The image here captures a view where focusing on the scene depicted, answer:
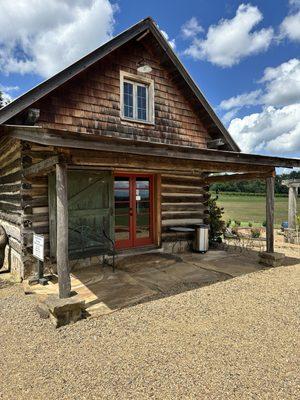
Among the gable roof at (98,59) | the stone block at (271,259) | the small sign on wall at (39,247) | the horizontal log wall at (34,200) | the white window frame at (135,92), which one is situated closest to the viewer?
the small sign on wall at (39,247)

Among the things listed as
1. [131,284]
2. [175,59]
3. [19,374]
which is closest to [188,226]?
[131,284]

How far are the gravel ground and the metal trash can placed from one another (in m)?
3.94

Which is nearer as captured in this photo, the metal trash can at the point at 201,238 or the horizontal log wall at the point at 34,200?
the horizontal log wall at the point at 34,200

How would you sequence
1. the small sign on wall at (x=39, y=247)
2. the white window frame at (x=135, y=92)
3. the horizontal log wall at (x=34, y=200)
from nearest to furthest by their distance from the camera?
the small sign on wall at (x=39, y=247)
the horizontal log wall at (x=34, y=200)
the white window frame at (x=135, y=92)

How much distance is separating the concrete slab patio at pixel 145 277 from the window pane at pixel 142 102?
4.26 metres

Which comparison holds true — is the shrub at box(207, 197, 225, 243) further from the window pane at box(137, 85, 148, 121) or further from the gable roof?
the window pane at box(137, 85, 148, 121)

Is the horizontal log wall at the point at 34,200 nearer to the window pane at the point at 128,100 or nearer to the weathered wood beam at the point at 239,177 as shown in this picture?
the window pane at the point at 128,100

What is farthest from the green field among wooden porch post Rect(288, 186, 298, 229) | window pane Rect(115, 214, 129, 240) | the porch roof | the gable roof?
window pane Rect(115, 214, 129, 240)

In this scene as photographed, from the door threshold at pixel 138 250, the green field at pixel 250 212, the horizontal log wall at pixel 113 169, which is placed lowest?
the door threshold at pixel 138 250

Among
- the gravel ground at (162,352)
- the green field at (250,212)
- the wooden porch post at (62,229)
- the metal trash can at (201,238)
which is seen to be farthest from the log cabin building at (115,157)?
the green field at (250,212)

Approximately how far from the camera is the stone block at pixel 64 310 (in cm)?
439

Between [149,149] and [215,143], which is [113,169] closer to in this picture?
[149,149]

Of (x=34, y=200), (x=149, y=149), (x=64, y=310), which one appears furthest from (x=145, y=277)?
(x=34, y=200)

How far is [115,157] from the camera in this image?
17.7ft
